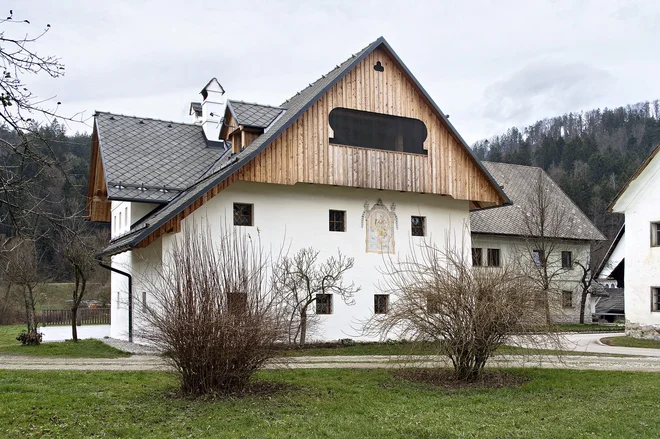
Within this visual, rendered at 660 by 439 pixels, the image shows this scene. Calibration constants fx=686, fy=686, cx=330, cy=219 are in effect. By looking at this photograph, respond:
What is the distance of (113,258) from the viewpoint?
2689 cm

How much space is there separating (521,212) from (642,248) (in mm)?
10184

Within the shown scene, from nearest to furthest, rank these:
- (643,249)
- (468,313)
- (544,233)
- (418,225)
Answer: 1. (468,313)
2. (418,225)
3. (643,249)
4. (544,233)

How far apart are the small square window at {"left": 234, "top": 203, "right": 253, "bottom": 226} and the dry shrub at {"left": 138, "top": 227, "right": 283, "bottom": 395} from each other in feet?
32.5

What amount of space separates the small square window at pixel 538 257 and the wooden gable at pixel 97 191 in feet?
65.6

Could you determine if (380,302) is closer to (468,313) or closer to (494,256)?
(468,313)

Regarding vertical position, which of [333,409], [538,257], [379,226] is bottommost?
[333,409]

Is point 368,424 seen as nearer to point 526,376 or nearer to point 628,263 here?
point 526,376

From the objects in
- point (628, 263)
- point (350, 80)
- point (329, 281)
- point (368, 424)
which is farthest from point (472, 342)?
point (628, 263)

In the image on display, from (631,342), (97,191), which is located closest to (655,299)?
(631,342)

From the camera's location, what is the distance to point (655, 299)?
26953 mm

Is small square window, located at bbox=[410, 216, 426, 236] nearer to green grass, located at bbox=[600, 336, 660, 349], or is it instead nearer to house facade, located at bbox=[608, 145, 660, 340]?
green grass, located at bbox=[600, 336, 660, 349]

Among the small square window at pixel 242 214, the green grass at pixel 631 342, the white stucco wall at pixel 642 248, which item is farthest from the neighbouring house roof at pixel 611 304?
the small square window at pixel 242 214

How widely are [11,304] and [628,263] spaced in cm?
3358

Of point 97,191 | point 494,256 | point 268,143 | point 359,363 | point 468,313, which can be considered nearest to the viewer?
point 468,313
